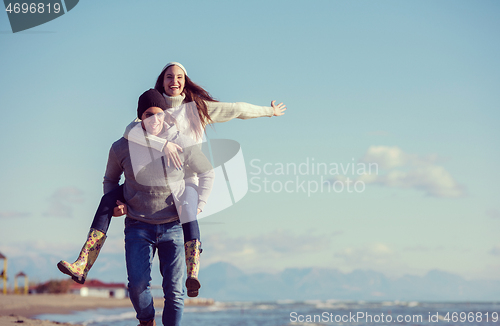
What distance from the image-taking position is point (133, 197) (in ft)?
10.7

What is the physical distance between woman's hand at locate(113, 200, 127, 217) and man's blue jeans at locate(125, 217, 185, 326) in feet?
0.25

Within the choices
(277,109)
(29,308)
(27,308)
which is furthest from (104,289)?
(277,109)

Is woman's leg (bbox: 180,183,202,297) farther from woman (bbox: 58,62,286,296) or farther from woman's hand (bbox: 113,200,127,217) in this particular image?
woman's hand (bbox: 113,200,127,217)

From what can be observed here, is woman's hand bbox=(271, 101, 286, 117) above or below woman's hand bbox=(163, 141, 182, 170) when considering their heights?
above

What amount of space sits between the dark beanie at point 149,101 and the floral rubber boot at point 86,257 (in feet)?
3.01

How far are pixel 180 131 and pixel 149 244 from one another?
878 mm

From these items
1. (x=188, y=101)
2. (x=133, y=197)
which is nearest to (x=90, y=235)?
(x=133, y=197)

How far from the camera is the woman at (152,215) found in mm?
3227

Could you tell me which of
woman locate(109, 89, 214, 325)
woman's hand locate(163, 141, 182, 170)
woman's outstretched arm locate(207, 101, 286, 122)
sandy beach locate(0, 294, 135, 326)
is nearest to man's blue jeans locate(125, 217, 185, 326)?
woman locate(109, 89, 214, 325)

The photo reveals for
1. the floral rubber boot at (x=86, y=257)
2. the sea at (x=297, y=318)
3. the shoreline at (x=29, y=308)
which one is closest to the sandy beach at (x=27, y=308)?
the shoreline at (x=29, y=308)

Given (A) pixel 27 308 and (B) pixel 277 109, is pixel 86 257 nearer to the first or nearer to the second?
(B) pixel 277 109

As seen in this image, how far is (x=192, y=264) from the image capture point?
3.16 metres

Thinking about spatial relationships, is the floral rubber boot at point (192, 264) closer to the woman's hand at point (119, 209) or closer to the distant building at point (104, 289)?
the woman's hand at point (119, 209)

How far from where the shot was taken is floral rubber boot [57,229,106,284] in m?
3.14
